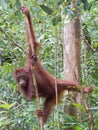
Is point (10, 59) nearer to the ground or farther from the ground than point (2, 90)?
farther from the ground

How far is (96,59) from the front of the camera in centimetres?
387

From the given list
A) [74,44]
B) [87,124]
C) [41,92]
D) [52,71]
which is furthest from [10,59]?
[87,124]

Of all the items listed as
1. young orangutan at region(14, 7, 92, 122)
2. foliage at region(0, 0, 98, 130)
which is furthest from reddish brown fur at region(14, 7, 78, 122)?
foliage at region(0, 0, 98, 130)

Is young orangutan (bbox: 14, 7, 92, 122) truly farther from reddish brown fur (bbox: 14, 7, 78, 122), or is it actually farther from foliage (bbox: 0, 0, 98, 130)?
foliage (bbox: 0, 0, 98, 130)

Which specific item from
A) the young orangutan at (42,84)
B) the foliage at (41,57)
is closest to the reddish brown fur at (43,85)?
the young orangutan at (42,84)

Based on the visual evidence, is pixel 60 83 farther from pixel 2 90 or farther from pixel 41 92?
pixel 2 90

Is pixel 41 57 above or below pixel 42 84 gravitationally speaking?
above

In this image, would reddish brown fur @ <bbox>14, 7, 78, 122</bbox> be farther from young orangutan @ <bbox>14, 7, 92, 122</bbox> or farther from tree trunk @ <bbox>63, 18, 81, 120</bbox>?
tree trunk @ <bbox>63, 18, 81, 120</bbox>

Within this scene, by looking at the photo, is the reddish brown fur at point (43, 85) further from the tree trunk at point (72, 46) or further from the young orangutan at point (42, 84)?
the tree trunk at point (72, 46)

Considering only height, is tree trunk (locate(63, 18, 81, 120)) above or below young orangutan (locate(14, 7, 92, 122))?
above

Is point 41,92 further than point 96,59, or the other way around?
point 96,59

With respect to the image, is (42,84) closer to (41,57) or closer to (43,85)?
(43,85)

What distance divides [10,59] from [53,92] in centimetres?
136

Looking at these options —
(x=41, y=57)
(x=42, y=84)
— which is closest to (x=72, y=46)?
(x=42, y=84)
